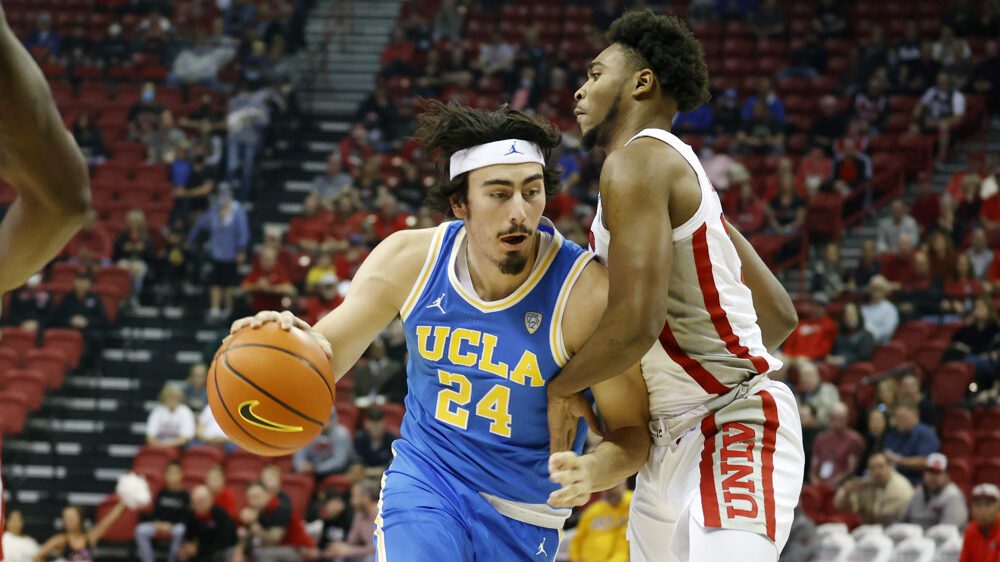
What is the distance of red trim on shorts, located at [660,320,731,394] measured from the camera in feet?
13.4

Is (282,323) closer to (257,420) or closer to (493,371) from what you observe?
(257,420)

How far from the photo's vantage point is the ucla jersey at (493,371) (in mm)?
4168

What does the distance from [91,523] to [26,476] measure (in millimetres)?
1419

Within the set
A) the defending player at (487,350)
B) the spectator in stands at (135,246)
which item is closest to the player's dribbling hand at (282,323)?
the defending player at (487,350)

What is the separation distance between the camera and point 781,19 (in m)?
18.3

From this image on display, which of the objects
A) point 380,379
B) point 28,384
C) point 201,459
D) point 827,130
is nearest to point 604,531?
point 380,379

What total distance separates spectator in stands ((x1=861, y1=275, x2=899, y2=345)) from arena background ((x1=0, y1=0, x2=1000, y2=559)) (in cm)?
17

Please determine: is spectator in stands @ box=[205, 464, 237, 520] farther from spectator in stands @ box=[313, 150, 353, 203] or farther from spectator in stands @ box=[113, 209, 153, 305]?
spectator in stands @ box=[313, 150, 353, 203]

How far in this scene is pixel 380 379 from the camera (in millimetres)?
12445

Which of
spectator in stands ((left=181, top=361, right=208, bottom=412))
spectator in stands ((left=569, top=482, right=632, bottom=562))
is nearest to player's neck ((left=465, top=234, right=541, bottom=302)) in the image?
spectator in stands ((left=569, top=482, right=632, bottom=562))

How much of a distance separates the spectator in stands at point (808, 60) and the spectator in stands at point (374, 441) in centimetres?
860

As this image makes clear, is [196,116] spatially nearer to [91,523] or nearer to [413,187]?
[413,187]

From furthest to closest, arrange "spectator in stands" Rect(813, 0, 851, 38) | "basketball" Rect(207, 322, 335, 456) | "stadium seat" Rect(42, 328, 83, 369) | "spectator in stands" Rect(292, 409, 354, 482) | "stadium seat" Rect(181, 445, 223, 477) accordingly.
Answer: "spectator in stands" Rect(813, 0, 851, 38), "stadium seat" Rect(42, 328, 83, 369), "stadium seat" Rect(181, 445, 223, 477), "spectator in stands" Rect(292, 409, 354, 482), "basketball" Rect(207, 322, 335, 456)

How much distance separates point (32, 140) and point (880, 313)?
37.0ft
